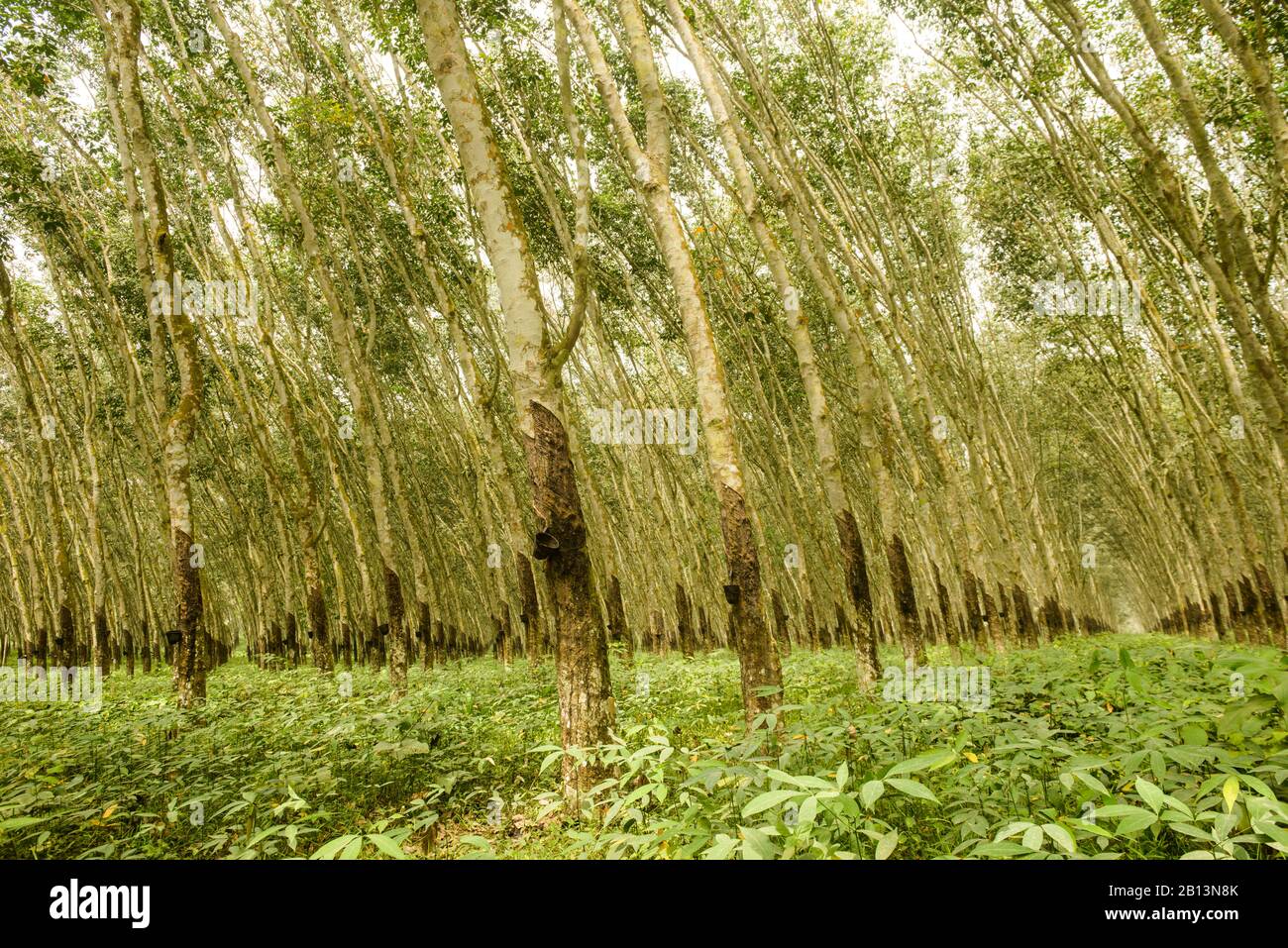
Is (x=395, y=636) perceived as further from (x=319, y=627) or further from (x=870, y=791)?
(x=870, y=791)

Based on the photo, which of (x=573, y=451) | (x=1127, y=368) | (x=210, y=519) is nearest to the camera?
(x=573, y=451)

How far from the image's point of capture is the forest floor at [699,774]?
82.3 inches

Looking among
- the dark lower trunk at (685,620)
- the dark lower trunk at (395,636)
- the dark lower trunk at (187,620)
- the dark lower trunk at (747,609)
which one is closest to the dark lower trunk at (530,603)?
the dark lower trunk at (395,636)

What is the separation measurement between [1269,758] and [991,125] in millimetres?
15857

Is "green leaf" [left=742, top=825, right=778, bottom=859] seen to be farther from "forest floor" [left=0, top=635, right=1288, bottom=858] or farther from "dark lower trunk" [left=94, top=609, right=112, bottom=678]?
"dark lower trunk" [left=94, top=609, right=112, bottom=678]

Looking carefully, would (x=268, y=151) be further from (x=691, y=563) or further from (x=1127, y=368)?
(x=1127, y=368)

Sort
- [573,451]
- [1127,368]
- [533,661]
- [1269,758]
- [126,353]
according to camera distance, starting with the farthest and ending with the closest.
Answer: [1127,368]
[126,353]
[573,451]
[533,661]
[1269,758]

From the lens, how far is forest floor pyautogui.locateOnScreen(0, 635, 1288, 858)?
209 centimetres

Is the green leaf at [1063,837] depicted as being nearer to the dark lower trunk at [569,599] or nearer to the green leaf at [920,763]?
the green leaf at [920,763]

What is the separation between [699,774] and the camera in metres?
2.31

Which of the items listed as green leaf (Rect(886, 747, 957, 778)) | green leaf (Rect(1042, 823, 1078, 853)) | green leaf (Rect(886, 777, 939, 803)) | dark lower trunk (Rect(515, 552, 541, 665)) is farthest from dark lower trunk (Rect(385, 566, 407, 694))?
green leaf (Rect(1042, 823, 1078, 853))

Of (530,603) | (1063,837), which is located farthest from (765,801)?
(530,603)

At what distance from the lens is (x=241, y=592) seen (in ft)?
91.0
